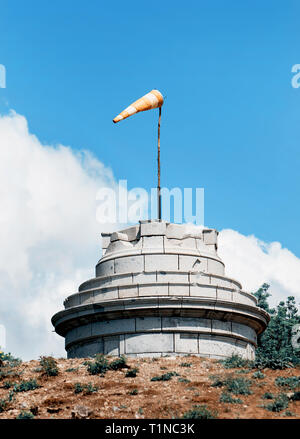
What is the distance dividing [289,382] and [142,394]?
4.17 meters

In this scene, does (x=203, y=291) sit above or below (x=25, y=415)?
above

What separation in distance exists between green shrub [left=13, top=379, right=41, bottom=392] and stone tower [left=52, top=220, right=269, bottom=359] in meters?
5.38

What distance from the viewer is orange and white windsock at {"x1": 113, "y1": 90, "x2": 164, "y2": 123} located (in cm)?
3022

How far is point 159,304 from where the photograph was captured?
25922mm

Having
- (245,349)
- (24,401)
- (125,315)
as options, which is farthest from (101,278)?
(24,401)

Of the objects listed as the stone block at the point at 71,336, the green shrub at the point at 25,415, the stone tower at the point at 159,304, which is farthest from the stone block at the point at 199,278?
the green shrub at the point at 25,415

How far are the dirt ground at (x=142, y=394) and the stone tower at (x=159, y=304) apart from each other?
2.25 m

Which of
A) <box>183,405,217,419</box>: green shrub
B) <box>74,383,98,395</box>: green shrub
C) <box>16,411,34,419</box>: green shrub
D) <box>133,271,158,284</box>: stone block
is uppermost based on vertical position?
<box>133,271,158,284</box>: stone block

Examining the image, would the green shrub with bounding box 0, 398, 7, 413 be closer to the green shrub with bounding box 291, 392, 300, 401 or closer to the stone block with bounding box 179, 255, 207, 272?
the green shrub with bounding box 291, 392, 300, 401

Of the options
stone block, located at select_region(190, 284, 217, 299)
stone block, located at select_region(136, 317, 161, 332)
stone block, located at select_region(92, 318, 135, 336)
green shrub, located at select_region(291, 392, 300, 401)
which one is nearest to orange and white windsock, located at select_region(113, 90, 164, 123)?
stone block, located at select_region(190, 284, 217, 299)

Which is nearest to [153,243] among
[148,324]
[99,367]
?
[148,324]

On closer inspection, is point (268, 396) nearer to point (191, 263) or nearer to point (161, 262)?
point (161, 262)

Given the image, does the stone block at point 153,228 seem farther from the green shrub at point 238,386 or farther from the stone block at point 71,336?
the green shrub at point 238,386
